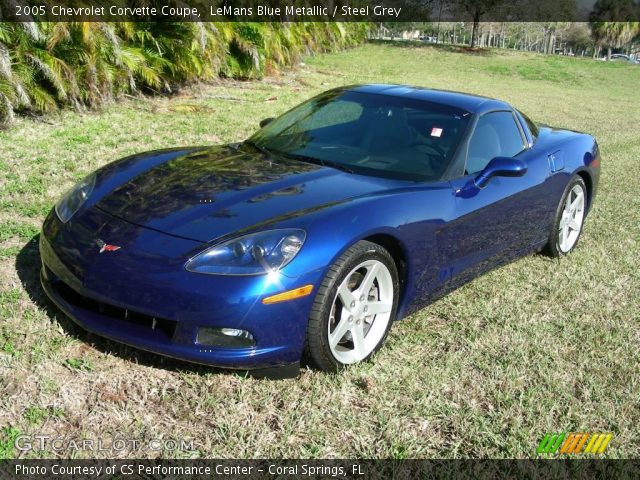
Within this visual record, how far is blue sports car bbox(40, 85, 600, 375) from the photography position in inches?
114

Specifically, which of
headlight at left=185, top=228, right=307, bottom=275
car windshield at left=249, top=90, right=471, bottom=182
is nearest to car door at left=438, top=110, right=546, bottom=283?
car windshield at left=249, top=90, right=471, bottom=182

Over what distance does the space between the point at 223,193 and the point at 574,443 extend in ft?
6.65

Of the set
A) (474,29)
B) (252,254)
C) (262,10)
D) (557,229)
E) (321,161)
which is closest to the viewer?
(252,254)

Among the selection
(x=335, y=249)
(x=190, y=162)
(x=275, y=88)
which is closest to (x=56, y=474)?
(x=335, y=249)

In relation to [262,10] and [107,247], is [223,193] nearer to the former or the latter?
[107,247]

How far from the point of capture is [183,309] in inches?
112

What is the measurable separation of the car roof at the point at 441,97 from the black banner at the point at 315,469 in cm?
243

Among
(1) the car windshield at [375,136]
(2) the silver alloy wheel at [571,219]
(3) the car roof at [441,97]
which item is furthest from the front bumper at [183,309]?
(2) the silver alloy wheel at [571,219]

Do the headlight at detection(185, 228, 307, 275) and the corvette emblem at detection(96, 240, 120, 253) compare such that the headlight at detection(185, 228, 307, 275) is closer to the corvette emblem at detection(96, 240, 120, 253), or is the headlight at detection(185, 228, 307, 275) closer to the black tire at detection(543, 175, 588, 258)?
the corvette emblem at detection(96, 240, 120, 253)

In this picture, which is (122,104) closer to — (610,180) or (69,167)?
(69,167)

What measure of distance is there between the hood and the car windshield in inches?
8.9

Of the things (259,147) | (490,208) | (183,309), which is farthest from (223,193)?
(490,208)

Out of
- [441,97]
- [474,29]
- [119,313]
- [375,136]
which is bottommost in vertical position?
[474,29]

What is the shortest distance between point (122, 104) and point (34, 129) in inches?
89.6
